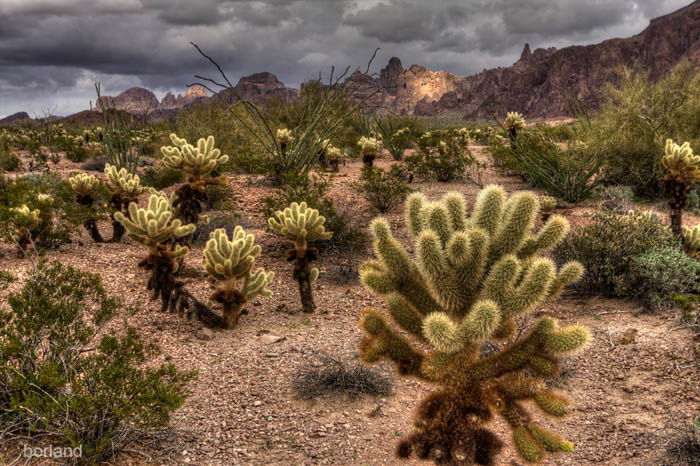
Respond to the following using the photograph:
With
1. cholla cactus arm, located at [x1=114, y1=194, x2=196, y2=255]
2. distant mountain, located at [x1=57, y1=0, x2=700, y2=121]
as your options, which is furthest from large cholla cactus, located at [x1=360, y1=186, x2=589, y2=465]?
distant mountain, located at [x1=57, y1=0, x2=700, y2=121]

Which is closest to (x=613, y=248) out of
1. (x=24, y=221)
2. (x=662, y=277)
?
(x=662, y=277)

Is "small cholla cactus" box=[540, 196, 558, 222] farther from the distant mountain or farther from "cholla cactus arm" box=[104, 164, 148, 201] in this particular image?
the distant mountain

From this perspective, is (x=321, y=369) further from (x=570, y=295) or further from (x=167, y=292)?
(x=570, y=295)

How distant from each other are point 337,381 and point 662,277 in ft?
13.2

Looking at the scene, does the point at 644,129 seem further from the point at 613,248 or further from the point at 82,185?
the point at 82,185

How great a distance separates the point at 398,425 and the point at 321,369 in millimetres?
933

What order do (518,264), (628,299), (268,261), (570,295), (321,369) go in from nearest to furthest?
(518,264) → (321,369) → (628,299) → (570,295) → (268,261)

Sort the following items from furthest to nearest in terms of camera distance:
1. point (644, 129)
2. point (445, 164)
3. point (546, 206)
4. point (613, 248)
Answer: point (445, 164), point (644, 129), point (546, 206), point (613, 248)

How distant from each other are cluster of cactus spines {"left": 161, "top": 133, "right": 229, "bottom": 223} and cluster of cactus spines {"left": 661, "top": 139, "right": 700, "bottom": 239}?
6.40 metres

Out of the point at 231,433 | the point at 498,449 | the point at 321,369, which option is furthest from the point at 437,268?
the point at 231,433

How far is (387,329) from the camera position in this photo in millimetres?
3311

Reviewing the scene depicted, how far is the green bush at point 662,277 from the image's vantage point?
5.14 meters

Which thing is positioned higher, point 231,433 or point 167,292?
point 167,292

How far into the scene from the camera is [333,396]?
3.84 meters
